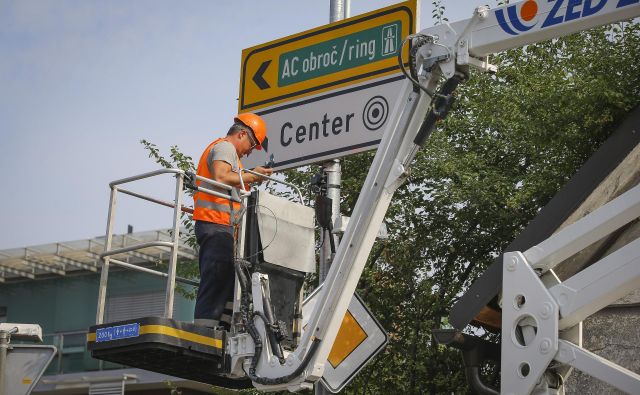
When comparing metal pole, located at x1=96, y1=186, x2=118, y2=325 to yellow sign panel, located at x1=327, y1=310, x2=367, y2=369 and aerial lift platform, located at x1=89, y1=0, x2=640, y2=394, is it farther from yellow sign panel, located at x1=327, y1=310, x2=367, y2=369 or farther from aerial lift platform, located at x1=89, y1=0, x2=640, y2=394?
yellow sign panel, located at x1=327, y1=310, x2=367, y2=369

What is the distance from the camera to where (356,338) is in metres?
9.58

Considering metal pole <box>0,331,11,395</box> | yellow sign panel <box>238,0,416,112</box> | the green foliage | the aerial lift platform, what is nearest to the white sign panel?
yellow sign panel <box>238,0,416,112</box>

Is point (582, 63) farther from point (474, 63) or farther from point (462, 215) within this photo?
point (474, 63)

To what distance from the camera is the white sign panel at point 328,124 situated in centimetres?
1019

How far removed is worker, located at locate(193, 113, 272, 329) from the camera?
936cm

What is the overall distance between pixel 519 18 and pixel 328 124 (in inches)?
113

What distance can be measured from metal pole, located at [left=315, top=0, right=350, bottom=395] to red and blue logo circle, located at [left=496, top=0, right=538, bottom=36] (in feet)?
7.88

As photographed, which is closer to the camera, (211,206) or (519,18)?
(519,18)

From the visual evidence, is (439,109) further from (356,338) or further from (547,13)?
(356,338)

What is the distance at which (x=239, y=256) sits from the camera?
29.8ft

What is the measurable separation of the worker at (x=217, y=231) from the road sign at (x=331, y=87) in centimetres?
86

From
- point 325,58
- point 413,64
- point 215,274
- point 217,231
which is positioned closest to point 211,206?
point 217,231

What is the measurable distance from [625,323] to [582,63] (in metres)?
5.95

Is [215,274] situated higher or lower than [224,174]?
lower
